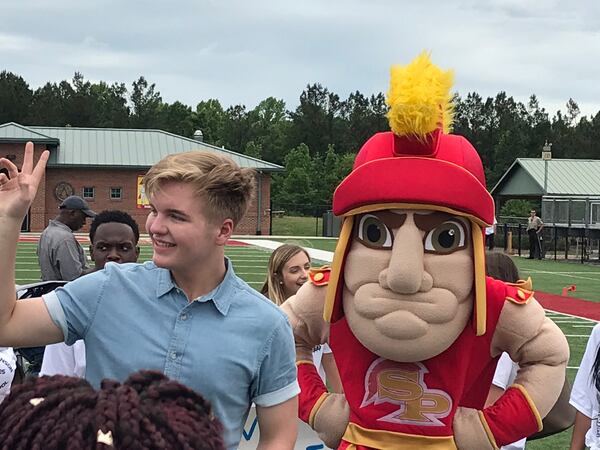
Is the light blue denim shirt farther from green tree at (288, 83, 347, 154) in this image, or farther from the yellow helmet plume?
green tree at (288, 83, 347, 154)

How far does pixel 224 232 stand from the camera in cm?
227

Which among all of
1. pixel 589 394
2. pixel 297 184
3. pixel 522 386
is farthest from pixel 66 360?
pixel 297 184

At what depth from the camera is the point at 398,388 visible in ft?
10.4

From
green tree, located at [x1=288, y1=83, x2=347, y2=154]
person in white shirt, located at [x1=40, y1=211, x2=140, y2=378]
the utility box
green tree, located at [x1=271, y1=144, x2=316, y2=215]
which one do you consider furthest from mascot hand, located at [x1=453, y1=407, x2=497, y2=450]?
green tree, located at [x1=288, y1=83, x2=347, y2=154]

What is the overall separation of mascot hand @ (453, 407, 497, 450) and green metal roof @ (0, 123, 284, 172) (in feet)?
117

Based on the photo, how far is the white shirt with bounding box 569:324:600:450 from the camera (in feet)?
10.9

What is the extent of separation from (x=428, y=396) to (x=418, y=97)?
1.09 m

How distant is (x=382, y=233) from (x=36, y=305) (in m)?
1.42

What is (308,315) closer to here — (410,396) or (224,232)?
(410,396)

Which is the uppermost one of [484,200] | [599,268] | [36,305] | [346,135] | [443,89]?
[346,135]

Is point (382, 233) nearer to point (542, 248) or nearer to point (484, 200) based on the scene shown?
point (484, 200)

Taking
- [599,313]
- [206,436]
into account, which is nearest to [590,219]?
[599,313]

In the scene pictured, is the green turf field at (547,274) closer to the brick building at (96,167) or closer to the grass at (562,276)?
the grass at (562,276)

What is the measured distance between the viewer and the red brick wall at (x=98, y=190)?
38.5 m
